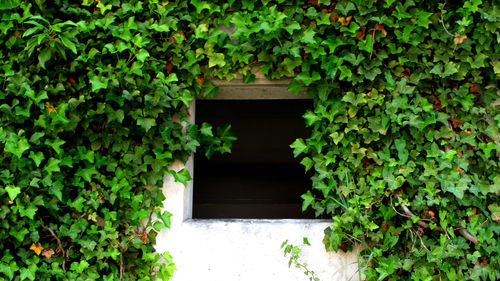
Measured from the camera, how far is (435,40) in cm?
290

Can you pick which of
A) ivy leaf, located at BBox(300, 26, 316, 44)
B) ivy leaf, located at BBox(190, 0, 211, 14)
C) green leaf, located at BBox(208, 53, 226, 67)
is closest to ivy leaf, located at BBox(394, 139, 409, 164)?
ivy leaf, located at BBox(300, 26, 316, 44)

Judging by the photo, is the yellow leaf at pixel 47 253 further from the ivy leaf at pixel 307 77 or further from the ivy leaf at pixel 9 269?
the ivy leaf at pixel 307 77

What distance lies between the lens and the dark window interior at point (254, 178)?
6.76 meters

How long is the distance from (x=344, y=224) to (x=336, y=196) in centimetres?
20

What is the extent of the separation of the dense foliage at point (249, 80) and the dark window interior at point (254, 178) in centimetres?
357

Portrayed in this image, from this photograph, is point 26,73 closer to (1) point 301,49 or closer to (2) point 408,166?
(1) point 301,49

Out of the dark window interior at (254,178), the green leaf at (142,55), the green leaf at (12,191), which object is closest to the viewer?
the green leaf at (12,191)

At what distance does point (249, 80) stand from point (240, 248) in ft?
3.66

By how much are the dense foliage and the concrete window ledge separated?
0.33ft

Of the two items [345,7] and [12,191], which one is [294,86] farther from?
[12,191]

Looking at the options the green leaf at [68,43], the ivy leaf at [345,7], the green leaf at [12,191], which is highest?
the ivy leaf at [345,7]

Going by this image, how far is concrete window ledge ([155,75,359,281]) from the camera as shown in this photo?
2.88 m

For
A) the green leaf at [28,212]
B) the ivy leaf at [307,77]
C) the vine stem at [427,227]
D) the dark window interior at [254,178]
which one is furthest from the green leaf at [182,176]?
the dark window interior at [254,178]

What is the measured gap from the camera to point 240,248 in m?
2.92
